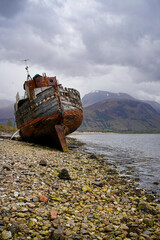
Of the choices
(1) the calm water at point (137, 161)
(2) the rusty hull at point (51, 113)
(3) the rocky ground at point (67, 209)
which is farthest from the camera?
(2) the rusty hull at point (51, 113)

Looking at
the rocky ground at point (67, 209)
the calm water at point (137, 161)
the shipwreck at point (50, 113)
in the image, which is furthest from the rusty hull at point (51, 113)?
the rocky ground at point (67, 209)

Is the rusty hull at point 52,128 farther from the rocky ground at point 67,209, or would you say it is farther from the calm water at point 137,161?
the rocky ground at point 67,209

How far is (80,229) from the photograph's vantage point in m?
3.81

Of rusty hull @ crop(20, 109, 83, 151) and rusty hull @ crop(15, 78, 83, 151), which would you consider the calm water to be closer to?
rusty hull @ crop(20, 109, 83, 151)

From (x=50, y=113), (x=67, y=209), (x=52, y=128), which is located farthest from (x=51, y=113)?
(x=67, y=209)

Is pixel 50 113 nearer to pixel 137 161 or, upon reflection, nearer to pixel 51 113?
pixel 51 113

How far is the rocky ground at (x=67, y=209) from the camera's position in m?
3.58

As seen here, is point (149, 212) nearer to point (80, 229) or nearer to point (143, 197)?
point (143, 197)

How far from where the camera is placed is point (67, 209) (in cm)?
461

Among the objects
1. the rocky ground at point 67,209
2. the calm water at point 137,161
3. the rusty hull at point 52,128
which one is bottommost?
the calm water at point 137,161

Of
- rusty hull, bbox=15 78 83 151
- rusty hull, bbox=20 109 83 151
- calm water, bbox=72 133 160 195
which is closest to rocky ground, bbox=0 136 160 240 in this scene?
calm water, bbox=72 133 160 195

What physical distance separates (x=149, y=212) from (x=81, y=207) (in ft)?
7.08

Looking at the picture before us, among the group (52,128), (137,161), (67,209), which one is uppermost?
(52,128)

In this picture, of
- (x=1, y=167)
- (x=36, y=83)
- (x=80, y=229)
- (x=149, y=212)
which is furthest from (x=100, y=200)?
(x=36, y=83)
